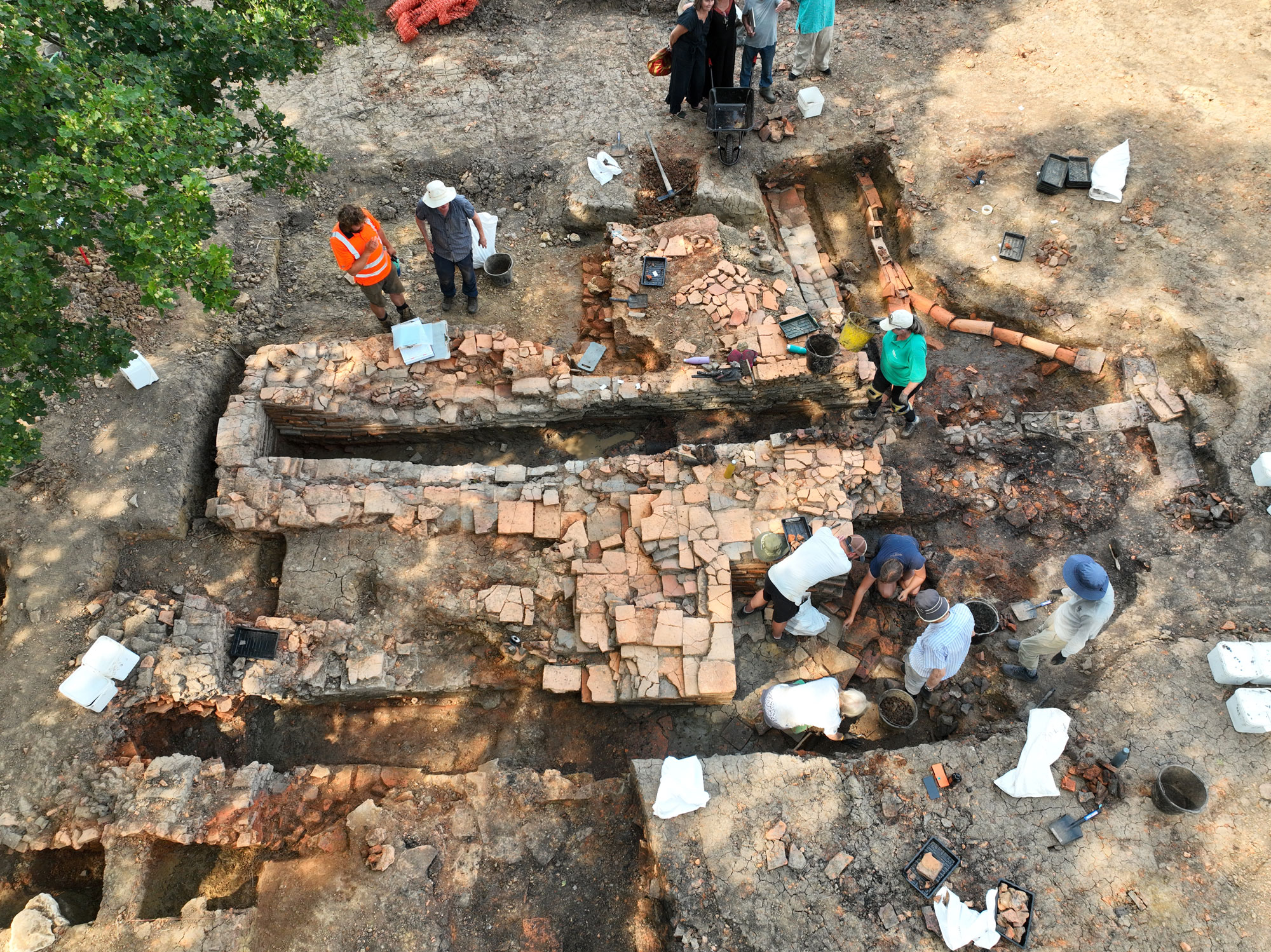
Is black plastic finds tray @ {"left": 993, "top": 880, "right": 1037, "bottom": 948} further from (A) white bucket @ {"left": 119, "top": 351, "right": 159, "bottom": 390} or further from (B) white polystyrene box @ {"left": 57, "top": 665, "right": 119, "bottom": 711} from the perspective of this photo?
(A) white bucket @ {"left": 119, "top": 351, "right": 159, "bottom": 390}

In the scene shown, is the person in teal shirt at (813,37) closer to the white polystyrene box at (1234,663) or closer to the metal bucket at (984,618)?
the metal bucket at (984,618)

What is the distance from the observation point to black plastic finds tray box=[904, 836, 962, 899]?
16.0ft

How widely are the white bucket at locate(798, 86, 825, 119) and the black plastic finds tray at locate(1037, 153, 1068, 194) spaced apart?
9.12ft

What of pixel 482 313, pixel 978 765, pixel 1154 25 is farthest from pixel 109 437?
pixel 1154 25

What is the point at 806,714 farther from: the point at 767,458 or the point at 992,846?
the point at 767,458

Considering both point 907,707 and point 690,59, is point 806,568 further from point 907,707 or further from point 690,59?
point 690,59

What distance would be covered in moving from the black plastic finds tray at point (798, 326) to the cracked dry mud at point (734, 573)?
757 millimetres

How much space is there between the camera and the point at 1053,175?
27.2ft

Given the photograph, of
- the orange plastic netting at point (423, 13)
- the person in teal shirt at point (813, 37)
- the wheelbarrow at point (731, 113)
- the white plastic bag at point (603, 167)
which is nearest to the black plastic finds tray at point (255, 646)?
the white plastic bag at point (603, 167)

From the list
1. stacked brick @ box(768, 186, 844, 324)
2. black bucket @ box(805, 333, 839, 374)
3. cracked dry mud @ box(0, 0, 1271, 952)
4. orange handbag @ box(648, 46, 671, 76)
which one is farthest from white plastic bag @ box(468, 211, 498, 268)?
black bucket @ box(805, 333, 839, 374)

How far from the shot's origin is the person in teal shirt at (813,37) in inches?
353

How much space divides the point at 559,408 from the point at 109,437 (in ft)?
13.7

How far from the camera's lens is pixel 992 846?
5008mm

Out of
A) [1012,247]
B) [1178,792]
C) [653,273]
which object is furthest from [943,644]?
[1012,247]
